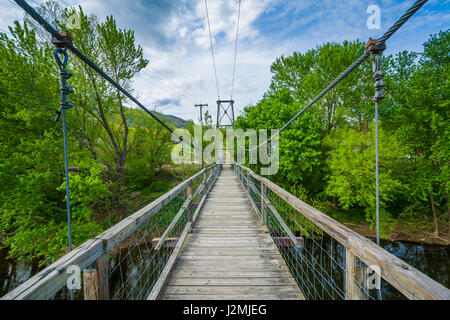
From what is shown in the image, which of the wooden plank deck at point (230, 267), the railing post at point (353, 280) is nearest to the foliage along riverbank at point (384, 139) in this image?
the wooden plank deck at point (230, 267)

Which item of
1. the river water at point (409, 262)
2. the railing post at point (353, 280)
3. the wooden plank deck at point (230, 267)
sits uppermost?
the railing post at point (353, 280)

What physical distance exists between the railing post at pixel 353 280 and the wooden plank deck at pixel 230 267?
84cm

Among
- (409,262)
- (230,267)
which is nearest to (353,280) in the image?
(230,267)

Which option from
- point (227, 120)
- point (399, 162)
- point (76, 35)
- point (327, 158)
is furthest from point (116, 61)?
point (227, 120)

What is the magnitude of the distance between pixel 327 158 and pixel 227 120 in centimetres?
2073

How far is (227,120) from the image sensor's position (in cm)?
3055

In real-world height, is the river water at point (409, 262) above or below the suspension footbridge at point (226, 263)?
below

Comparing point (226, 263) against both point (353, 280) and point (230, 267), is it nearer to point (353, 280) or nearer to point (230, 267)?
point (230, 267)

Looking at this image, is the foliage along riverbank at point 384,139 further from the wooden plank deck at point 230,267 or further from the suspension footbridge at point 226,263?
the suspension footbridge at point 226,263

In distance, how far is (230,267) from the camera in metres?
2.20

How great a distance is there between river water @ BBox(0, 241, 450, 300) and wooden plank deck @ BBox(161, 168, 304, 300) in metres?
6.80

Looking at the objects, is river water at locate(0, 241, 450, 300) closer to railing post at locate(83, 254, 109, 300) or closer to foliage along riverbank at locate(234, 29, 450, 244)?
foliage along riverbank at locate(234, 29, 450, 244)

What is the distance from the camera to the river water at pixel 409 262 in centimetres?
658

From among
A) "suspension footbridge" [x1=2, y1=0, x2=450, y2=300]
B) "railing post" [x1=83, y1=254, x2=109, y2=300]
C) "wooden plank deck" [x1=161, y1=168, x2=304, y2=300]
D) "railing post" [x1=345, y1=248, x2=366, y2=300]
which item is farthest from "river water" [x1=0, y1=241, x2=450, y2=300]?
"railing post" [x1=83, y1=254, x2=109, y2=300]
